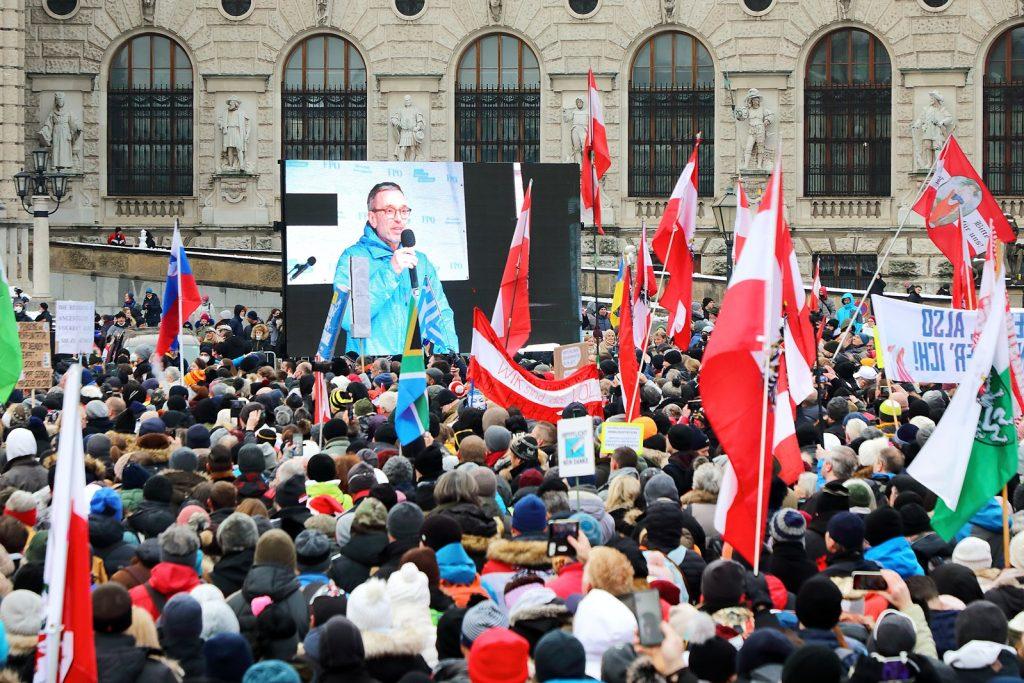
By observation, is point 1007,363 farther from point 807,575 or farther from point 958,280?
point 958,280

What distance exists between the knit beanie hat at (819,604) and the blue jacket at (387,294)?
44.8 feet

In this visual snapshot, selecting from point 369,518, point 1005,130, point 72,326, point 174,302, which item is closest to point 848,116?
point 1005,130

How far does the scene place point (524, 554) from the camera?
937cm

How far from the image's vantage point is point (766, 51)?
40031 millimetres

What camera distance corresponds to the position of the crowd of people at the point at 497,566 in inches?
300

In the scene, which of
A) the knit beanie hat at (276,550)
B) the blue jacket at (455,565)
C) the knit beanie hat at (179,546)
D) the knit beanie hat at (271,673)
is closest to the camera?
the knit beanie hat at (271,673)

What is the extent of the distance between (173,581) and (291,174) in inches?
552

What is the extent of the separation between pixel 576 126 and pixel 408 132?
3.58 meters

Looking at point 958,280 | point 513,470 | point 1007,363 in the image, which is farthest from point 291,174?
point 1007,363

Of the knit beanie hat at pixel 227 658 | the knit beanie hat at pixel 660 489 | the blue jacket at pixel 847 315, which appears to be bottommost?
the knit beanie hat at pixel 227 658

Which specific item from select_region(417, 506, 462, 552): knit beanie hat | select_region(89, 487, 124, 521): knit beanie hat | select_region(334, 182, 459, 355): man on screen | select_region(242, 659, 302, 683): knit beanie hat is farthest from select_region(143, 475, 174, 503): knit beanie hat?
select_region(334, 182, 459, 355): man on screen

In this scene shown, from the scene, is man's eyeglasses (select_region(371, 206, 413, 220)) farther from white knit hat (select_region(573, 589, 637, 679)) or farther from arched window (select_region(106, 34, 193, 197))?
arched window (select_region(106, 34, 193, 197))

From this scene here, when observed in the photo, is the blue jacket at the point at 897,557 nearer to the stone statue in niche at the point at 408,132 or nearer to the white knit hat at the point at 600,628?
the white knit hat at the point at 600,628

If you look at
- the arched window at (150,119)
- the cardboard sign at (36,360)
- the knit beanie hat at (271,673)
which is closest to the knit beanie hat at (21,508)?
the knit beanie hat at (271,673)
